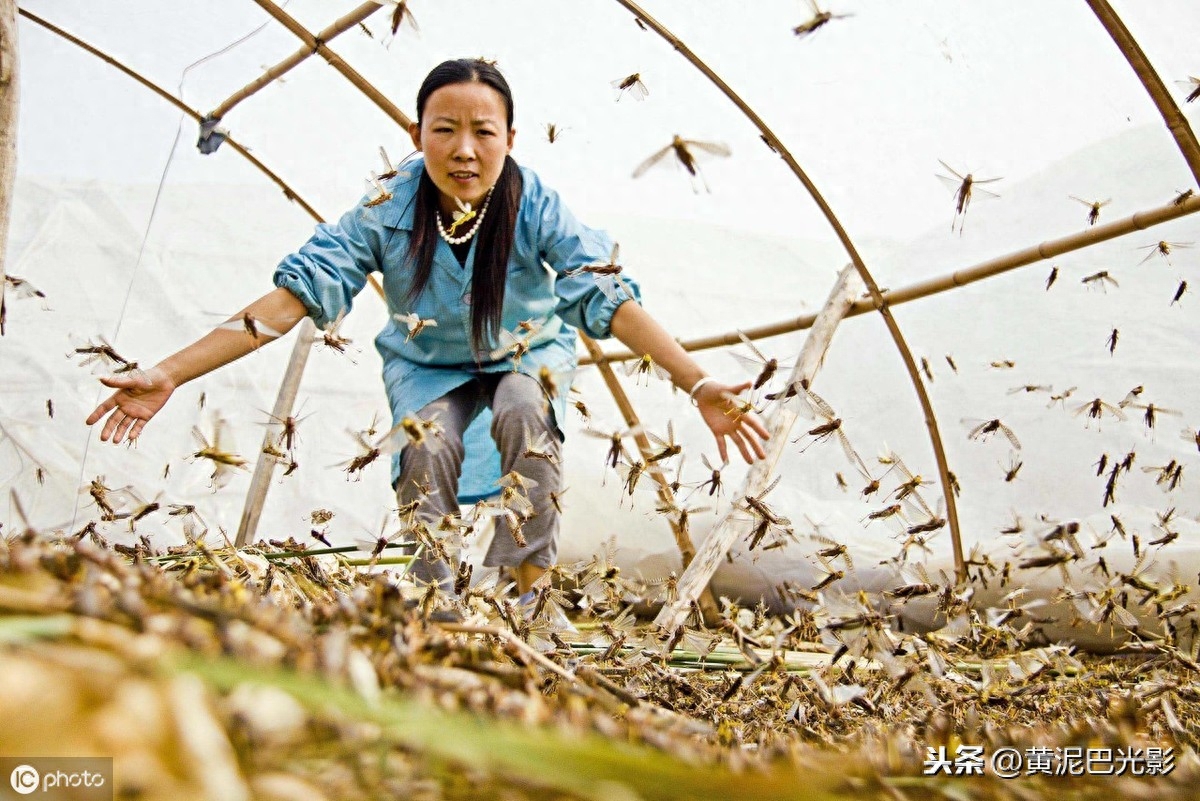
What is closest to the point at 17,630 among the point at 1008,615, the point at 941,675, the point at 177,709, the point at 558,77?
the point at 177,709

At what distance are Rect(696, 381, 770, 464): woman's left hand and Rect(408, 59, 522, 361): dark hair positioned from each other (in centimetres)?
87

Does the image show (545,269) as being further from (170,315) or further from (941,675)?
(170,315)

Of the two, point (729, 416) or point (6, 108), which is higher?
point (6, 108)

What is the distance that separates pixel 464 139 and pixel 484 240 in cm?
29

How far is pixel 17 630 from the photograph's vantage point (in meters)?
0.46

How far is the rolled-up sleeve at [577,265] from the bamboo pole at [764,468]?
0.47m

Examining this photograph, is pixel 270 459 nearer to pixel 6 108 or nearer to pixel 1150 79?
pixel 6 108

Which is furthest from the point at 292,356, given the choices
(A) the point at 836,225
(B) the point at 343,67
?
(A) the point at 836,225

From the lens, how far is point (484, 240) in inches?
105

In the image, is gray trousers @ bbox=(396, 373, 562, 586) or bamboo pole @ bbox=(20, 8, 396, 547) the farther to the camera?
bamboo pole @ bbox=(20, 8, 396, 547)

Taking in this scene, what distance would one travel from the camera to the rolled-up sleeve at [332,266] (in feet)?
7.73

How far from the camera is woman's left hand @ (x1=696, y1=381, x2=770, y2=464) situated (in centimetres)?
189

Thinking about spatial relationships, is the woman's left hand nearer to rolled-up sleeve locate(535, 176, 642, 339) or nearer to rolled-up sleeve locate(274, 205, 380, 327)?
rolled-up sleeve locate(535, 176, 642, 339)

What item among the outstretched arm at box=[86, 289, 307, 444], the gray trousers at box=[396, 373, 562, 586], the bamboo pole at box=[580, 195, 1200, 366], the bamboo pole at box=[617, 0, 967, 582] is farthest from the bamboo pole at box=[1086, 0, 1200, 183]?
the outstretched arm at box=[86, 289, 307, 444]
